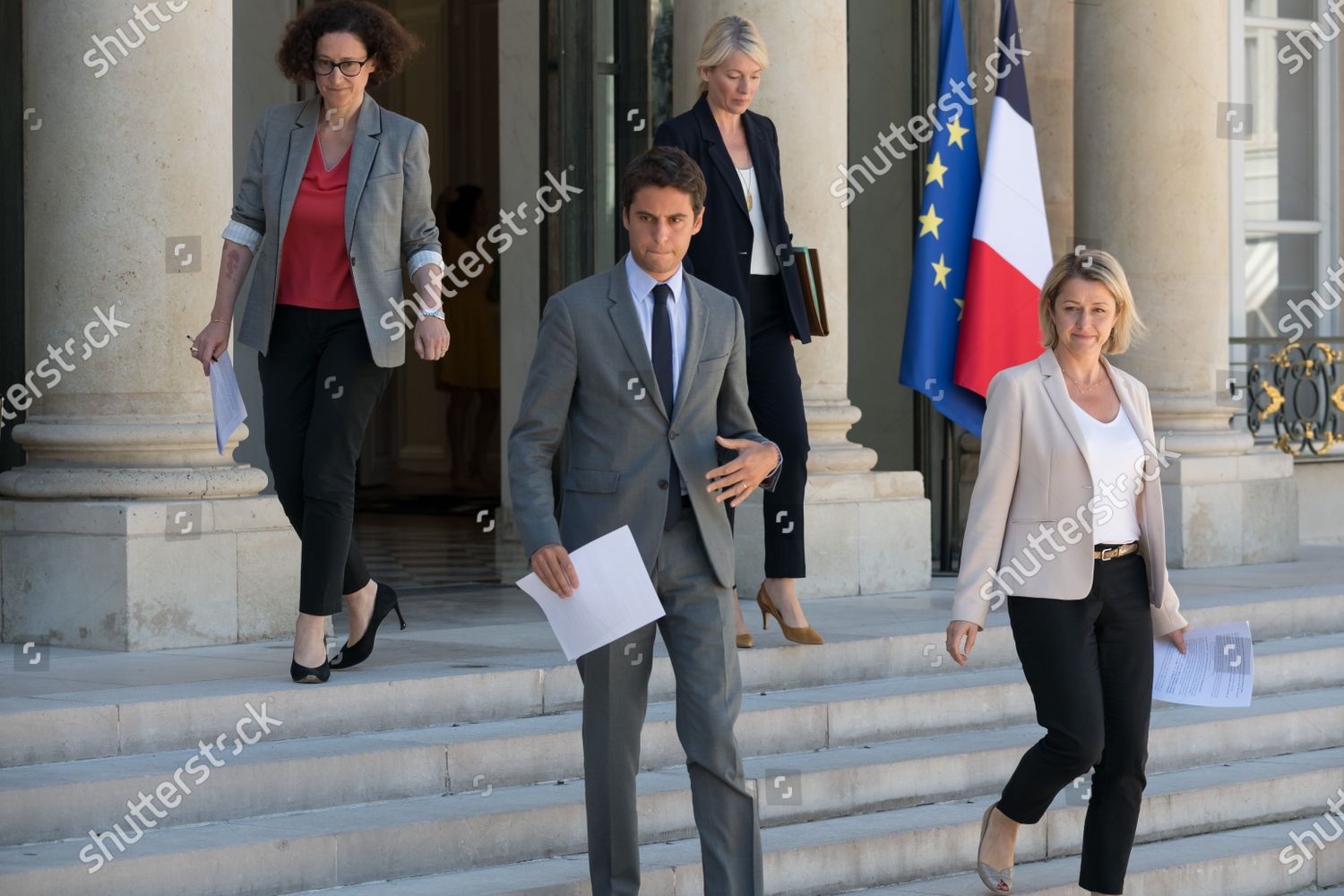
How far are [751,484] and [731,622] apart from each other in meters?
0.32

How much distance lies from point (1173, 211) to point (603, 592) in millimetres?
6558

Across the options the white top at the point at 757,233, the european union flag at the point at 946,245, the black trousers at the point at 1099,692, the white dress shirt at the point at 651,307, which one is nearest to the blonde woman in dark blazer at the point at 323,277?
the white top at the point at 757,233

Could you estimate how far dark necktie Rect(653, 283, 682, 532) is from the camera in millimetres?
4395

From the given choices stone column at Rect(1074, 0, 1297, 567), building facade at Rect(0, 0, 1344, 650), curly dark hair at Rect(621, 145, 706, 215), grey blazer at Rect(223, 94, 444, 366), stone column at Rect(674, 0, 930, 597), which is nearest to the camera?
curly dark hair at Rect(621, 145, 706, 215)

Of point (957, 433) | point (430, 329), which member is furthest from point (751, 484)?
point (957, 433)

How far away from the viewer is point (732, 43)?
252 inches

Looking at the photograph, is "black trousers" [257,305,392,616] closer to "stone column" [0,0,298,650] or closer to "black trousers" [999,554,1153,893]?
"stone column" [0,0,298,650]

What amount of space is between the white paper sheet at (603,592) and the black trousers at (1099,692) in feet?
3.90

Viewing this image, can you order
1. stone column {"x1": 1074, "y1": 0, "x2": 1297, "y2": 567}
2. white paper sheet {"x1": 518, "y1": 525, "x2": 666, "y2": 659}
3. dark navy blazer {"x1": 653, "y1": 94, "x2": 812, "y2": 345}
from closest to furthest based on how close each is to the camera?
white paper sheet {"x1": 518, "y1": 525, "x2": 666, "y2": 659}, dark navy blazer {"x1": 653, "y1": 94, "x2": 812, "y2": 345}, stone column {"x1": 1074, "y1": 0, "x2": 1297, "y2": 567}

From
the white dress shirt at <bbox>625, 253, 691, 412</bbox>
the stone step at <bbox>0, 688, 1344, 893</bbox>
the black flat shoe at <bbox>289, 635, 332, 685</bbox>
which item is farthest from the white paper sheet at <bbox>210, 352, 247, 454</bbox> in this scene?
the white dress shirt at <bbox>625, 253, 691, 412</bbox>

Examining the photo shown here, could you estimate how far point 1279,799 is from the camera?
6680 millimetres

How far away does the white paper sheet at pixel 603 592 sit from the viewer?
4.22m

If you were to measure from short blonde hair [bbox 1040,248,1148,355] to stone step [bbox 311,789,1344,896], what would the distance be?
4.85 feet

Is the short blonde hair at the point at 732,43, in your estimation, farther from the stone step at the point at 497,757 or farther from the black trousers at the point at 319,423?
the stone step at the point at 497,757
